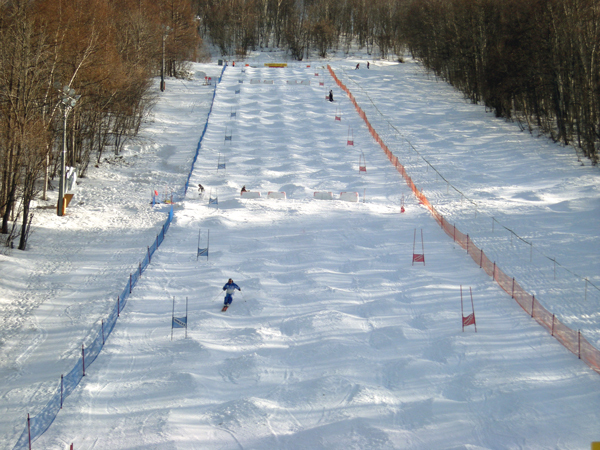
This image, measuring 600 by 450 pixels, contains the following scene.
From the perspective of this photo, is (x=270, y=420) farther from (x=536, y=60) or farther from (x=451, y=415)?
(x=536, y=60)

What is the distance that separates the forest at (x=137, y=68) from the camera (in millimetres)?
22922

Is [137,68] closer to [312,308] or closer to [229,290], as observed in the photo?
[229,290]

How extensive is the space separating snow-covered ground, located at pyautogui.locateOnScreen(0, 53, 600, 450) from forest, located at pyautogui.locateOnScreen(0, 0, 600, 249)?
2.37m

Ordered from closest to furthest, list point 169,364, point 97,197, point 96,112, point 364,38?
point 169,364, point 97,197, point 96,112, point 364,38

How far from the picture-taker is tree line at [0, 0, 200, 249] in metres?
22.3

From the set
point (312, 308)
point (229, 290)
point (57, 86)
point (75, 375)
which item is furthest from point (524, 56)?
point (75, 375)

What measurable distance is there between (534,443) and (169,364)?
27.3 ft

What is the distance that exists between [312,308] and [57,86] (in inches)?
610

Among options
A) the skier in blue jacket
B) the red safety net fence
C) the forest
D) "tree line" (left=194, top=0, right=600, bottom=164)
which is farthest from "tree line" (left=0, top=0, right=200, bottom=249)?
"tree line" (left=194, top=0, right=600, bottom=164)

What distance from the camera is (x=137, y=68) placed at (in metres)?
39.1

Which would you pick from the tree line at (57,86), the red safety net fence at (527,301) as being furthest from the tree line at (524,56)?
the tree line at (57,86)

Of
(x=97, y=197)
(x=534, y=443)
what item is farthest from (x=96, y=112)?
(x=534, y=443)

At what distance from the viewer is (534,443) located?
1060cm

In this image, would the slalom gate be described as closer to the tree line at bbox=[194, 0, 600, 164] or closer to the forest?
the forest
